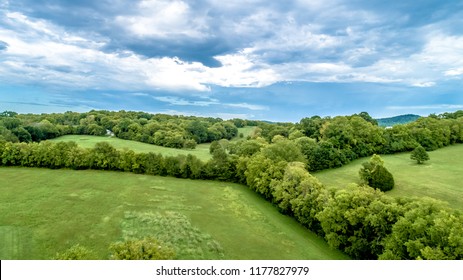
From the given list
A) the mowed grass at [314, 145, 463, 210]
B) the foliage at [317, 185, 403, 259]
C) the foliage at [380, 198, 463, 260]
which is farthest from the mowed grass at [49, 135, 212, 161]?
the foliage at [380, 198, 463, 260]

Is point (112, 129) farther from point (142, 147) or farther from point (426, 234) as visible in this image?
point (426, 234)

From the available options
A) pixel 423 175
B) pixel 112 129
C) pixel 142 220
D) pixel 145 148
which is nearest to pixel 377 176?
pixel 423 175

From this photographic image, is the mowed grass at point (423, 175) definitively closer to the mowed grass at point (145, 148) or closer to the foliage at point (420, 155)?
the foliage at point (420, 155)

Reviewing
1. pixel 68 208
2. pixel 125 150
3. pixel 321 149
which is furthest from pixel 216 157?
pixel 68 208

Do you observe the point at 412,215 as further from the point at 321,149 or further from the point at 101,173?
the point at 101,173
